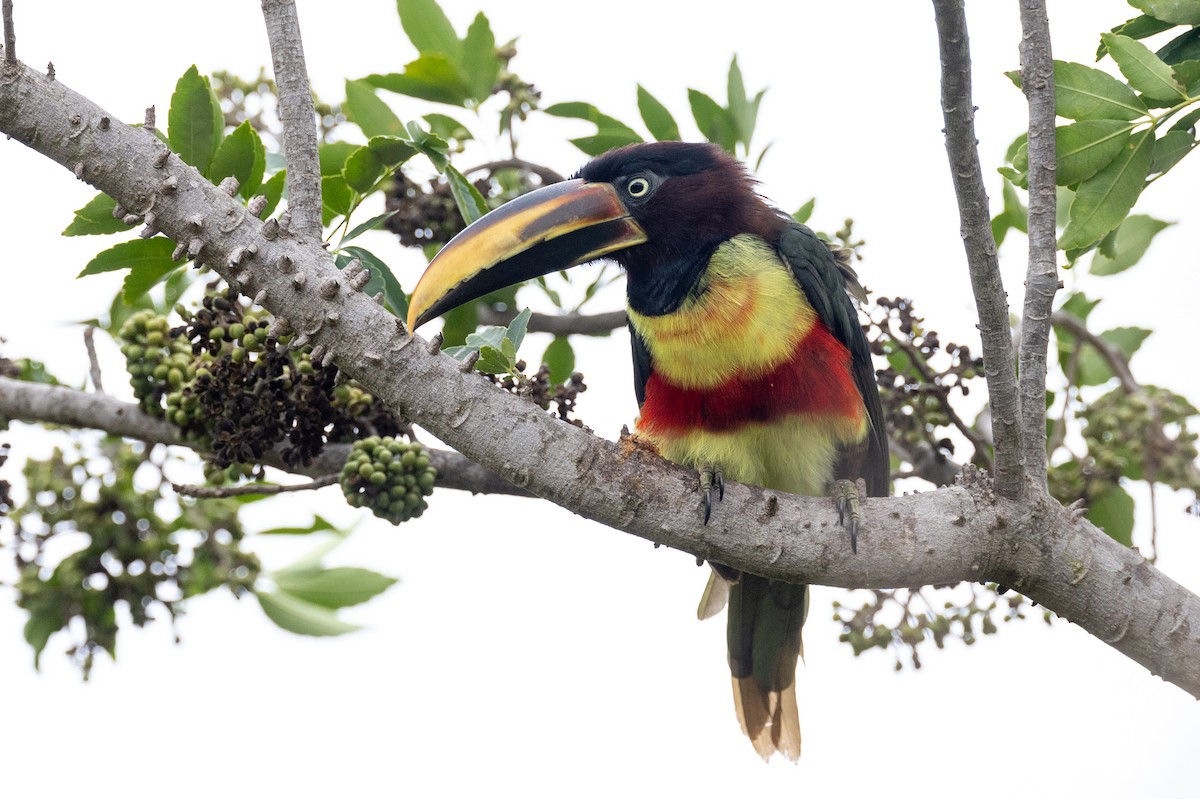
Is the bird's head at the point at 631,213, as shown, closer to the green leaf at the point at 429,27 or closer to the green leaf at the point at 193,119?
the green leaf at the point at 429,27

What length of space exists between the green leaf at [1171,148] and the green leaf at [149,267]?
263cm

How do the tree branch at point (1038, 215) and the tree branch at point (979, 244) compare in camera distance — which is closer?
the tree branch at point (979, 244)

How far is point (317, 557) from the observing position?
15.4ft

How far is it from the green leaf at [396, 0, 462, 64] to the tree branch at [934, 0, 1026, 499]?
1.95 m

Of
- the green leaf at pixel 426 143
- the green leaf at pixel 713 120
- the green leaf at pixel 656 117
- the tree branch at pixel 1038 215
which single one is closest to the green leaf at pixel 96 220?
the green leaf at pixel 426 143

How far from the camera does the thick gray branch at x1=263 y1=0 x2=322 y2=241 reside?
2.95 meters

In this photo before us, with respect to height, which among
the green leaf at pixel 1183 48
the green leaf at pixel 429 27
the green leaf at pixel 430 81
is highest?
the green leaf at pixel 429 27

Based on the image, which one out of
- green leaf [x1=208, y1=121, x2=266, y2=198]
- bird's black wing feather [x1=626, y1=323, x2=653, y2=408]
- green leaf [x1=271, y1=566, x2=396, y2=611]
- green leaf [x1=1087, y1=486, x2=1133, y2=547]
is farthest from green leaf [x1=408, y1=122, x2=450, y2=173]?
green leaf [x1=1087, y1=486, x2=1133, y2=547]

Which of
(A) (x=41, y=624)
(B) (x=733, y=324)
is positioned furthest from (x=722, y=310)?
(A) (x=41, y=624)

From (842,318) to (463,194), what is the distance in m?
1.29

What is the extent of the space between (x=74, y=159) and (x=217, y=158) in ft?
2.15

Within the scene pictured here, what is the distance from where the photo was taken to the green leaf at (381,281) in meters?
3.31

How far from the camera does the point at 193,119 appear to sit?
330 cm

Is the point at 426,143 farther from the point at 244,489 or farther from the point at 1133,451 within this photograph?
the point at 1133,451
